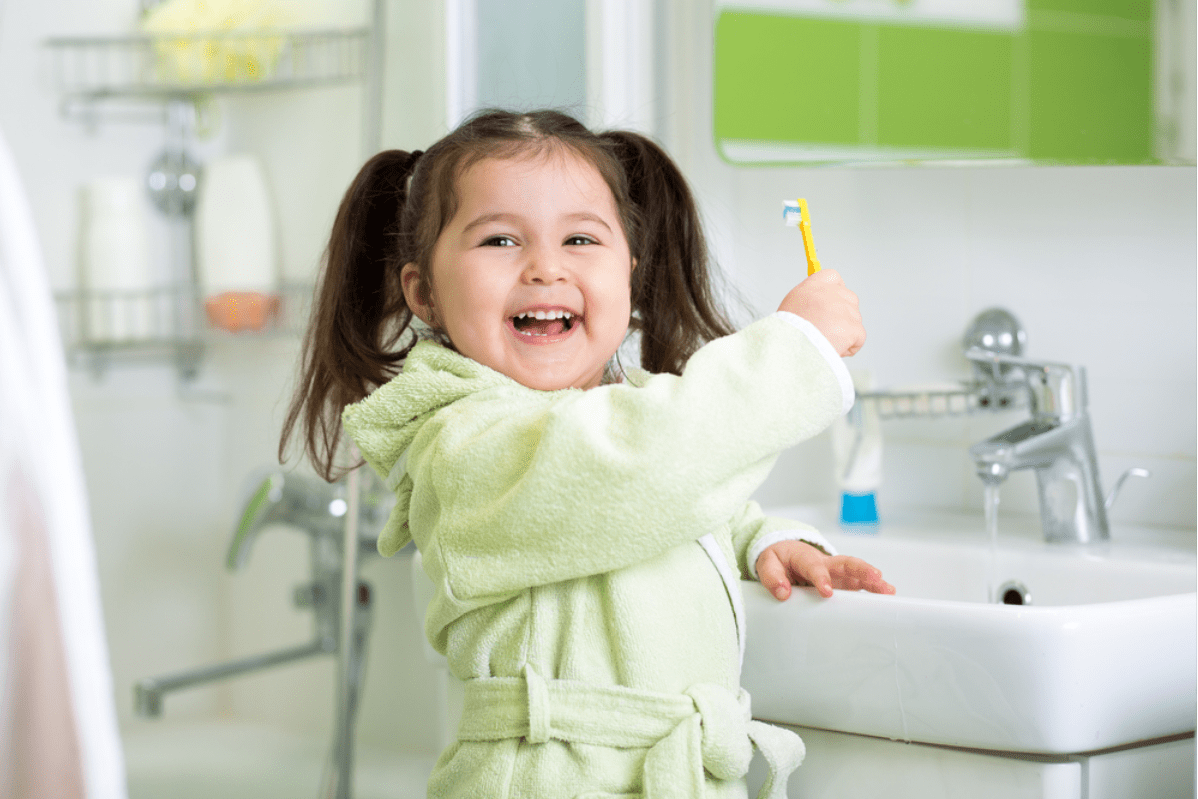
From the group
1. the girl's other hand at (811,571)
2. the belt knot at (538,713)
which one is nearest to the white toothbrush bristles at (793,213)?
the girl's other hand at (811,571)

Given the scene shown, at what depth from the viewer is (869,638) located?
2.46 feet

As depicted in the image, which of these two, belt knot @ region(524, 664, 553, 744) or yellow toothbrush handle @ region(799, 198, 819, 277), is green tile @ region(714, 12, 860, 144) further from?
belt knot @ region(524, 664, 553, 744)

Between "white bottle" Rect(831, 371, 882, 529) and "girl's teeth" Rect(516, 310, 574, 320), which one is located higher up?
"girl's teeth" Rect(516, 310, 574, 320)

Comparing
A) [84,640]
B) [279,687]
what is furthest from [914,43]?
[279,687]

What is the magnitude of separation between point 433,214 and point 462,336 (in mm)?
91

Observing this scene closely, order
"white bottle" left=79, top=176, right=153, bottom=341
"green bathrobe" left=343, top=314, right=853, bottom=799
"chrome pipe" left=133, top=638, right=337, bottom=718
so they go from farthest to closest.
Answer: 1. "white bottle" left=79, top=176, right=153, bottom=341
2. "chrome pipe" left=133, top=638, right=337, bottom=718
3. "green bathrobe" left=343, top=314, right=853, bottom=799

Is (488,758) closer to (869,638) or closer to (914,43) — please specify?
(869,638)

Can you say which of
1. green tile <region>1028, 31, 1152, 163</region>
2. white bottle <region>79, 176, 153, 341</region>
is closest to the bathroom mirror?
green tile <region>1028, 31, 1152, 163</region>

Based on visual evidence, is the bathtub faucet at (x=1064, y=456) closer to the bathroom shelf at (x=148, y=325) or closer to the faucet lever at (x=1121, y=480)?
the faucet lever at (x=1121, y=480)

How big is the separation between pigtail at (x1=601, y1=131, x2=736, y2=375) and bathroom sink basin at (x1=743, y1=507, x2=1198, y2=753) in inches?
8.3

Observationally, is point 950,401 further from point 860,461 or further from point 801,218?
point 801,218

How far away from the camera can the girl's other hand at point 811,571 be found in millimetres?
786

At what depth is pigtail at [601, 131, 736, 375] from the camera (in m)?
0.89

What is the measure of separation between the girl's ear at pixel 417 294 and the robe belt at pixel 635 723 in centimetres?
25
